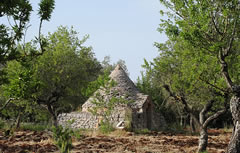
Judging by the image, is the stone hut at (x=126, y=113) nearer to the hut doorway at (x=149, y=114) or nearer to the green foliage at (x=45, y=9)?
the hut doorway at (x=149, y=114)

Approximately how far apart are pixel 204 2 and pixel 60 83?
54.9 feet

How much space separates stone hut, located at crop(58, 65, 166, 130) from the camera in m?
20.9

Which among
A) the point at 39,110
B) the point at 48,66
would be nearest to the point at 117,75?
the point at 48,66

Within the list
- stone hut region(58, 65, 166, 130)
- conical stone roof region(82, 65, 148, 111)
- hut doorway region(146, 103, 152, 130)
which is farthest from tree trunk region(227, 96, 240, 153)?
hut doorway region(146, 103, 152, 130)

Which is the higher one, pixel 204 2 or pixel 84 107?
pixel 204 2

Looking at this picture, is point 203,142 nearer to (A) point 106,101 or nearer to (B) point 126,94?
(A) point 106,101

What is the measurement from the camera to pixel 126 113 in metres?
20.7

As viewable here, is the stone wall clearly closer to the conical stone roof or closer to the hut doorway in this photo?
the conical stone roof

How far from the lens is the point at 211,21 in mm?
9180

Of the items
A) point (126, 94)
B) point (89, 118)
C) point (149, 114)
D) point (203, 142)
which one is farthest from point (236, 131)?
point (149, 114)

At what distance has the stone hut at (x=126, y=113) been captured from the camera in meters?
20.9

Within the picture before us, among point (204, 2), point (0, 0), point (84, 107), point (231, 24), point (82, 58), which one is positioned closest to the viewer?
point (0, 0)

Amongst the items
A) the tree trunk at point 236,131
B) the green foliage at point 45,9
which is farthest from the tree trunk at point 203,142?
the green foliage at point 45,9

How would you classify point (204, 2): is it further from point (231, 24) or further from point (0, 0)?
point (0, 0)
